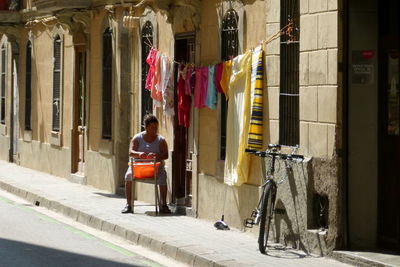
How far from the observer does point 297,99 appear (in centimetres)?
1185

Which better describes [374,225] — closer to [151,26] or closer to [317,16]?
[317,16]

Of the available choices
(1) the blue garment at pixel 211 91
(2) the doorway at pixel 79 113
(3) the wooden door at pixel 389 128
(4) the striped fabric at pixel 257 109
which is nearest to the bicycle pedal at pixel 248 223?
(4) the striped fabric at pixel 257 109

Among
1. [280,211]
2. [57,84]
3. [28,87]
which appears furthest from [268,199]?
[28,87]

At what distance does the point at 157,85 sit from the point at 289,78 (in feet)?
14.9

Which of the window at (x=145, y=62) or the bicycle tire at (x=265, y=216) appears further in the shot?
the window at (x=145, y=62)

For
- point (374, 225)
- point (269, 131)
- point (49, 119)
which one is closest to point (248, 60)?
point (269, 131)

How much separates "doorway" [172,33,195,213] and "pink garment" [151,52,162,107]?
0.41 metres

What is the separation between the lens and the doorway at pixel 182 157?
15.8 metres

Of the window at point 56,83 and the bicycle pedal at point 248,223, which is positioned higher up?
the window at point 56,83

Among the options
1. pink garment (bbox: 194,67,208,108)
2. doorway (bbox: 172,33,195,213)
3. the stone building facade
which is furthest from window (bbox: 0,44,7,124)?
pink garment (bbox: 194,67,208,108)

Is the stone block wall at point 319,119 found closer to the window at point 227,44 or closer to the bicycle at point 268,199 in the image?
the bicycle at point 268,199

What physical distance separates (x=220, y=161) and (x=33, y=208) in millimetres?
5017

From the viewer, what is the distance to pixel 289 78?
12.1 meters

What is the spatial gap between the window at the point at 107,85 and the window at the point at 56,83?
3.49m
